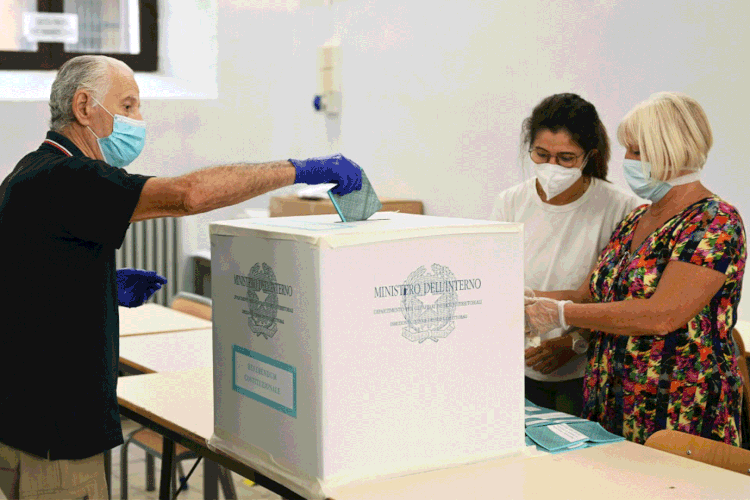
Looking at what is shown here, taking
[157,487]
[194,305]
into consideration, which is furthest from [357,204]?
[157,487]

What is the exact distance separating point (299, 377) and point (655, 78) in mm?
2465

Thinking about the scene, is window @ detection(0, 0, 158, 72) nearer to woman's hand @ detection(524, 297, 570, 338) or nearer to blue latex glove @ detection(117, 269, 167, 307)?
blue latex glove @ detection(117, 269, 167, 307)

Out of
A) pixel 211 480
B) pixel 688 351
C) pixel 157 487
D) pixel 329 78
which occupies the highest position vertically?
pixel 329 78

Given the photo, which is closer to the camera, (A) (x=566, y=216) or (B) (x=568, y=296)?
(B) (x=568, y=296)

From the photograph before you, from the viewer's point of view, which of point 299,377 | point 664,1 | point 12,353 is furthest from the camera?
point 664,1

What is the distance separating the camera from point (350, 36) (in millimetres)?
5141

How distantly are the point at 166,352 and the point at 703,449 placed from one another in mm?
1976

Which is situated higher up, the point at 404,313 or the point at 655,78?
the point at 655,78

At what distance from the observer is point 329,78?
5281 mm

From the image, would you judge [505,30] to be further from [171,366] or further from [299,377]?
[299,377]

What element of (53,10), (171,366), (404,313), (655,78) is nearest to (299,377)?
(404,313)

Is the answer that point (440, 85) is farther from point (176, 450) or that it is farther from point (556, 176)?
point (176, 450)

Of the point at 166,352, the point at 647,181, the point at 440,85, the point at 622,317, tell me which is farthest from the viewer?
the point at 440,85

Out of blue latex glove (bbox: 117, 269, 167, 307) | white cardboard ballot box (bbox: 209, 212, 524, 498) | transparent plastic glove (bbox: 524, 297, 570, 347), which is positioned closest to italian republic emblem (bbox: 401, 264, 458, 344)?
white cardboard ballot box (bbox: 209, 212, 524, 498)
